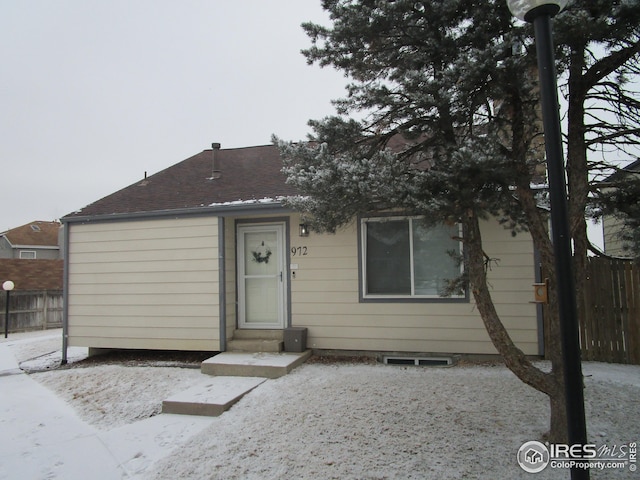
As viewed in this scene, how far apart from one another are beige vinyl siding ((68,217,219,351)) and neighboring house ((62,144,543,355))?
19mm

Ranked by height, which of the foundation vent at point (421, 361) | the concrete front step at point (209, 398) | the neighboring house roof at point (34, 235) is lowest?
the concrete front step at point (209, 398)

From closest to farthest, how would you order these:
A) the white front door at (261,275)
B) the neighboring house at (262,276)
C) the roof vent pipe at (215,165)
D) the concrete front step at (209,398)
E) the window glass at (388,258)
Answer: the concrete front step at (209,398) → the neighboring house at (262,276) → the window glass at (388,258) → the white front door at (261,275) → the roof vent pipe at (215,165)

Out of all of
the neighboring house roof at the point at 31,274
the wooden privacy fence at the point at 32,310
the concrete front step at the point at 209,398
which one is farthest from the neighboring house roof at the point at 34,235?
the concrete front step at the point at 209,398

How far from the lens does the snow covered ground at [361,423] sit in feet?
9.94

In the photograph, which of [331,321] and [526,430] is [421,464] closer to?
[526,430]

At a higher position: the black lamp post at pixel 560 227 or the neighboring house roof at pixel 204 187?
the neighboring house roof at pixel 204 187

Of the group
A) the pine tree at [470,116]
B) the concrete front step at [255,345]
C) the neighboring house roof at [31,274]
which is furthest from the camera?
the neighboring house roof at [31,274]

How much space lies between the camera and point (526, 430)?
135 inches

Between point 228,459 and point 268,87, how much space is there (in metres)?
11.0

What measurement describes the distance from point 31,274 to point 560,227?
699 inches

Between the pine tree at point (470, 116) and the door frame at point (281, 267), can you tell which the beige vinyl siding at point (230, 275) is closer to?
the door frame at point (281, 267)

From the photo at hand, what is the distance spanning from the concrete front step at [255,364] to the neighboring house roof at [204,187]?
2.49 metres

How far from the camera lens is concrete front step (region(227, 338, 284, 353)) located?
6.44 meters

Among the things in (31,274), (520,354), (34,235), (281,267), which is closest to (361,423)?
(520,354)
